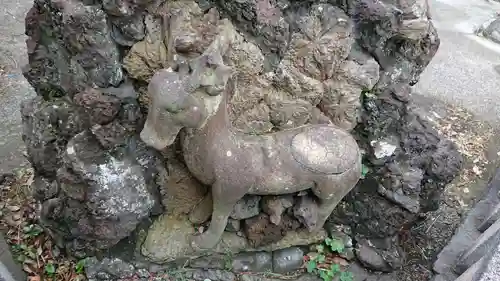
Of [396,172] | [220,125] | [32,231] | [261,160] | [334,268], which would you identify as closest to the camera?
[220,125]

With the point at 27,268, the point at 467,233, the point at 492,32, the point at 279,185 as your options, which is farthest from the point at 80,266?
the point at 492,32

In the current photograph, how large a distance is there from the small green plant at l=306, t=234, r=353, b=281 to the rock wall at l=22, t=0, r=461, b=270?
32 centimetres

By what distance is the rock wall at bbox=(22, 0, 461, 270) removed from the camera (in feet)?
9.50

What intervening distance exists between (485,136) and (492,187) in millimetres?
1093

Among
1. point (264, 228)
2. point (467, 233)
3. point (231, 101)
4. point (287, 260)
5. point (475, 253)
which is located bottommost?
point (467, 233)

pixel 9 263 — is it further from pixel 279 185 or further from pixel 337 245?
pixel 337 245

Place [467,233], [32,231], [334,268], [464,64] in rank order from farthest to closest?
[464,64] → [467,233] → [32,231] → [334,268]

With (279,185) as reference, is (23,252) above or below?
below

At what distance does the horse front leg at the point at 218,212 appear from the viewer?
10.00ft

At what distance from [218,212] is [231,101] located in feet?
1.99

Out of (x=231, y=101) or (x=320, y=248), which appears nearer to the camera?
(x=231, y=101)

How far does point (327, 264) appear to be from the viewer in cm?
371

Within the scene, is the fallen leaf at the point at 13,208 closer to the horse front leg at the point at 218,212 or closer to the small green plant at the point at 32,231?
the small green plant at the point at 32,231

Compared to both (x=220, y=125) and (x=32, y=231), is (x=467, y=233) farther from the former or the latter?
(x=32, y=231)
